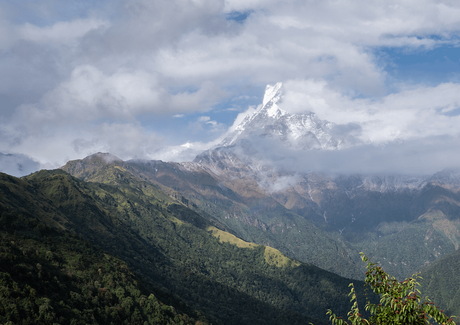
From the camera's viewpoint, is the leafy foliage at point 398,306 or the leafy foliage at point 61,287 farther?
the leafy foliage at point 61,287

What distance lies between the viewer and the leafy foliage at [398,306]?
25.7m

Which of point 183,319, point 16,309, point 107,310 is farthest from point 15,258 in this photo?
point 183,319

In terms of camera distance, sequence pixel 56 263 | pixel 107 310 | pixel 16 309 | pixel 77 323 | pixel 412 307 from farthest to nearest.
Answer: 1. pixel 56 263
2. pixel 107 310
3. pixel 77 323
4. pixel 16 309
5. pixel 412 307

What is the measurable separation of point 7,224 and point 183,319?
369 ft

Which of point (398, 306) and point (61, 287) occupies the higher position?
point (398, 306)

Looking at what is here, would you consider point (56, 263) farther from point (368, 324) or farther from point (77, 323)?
point (368, 324)

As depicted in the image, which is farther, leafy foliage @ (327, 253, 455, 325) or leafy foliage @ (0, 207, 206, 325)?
leafy foliage @ (0, 207, 206, 325)

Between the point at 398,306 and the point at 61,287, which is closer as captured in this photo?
the point at 398,306

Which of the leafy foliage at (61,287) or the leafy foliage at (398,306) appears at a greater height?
the leafy foliage at (398,306)

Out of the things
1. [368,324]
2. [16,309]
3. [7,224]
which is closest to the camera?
[368,324]

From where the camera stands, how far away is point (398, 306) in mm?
26766

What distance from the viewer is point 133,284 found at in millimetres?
190875

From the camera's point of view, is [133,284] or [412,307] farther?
[133,284]

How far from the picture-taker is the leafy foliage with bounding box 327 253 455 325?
25.7 metres
